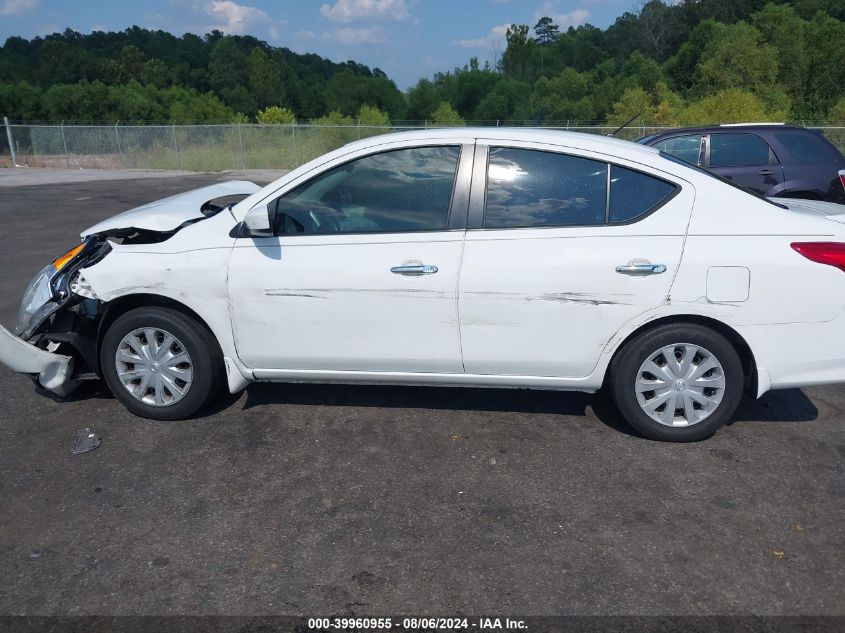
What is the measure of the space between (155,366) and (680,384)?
124 inches

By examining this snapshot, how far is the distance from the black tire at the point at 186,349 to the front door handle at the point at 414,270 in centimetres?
127

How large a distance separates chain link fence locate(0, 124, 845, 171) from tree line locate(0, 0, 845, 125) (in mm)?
4275

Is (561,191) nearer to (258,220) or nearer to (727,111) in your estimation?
(258,220)

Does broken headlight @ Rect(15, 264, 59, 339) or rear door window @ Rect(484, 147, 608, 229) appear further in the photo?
broken headlight @ Rect(15, 264, 59, 339)

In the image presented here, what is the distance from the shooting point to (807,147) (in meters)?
8.57

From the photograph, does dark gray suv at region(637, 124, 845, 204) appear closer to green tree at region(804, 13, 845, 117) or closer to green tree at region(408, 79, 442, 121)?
green tree at region(804, 13, 845, 117)

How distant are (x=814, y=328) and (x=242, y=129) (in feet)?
86.3

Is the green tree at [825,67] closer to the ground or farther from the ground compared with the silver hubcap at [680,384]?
farther from the ground

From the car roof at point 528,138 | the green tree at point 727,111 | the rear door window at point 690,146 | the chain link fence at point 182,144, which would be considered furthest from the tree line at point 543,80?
the car roof at point 528,138

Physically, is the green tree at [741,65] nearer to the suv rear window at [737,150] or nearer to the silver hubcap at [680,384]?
the suv rear window at [737,150]

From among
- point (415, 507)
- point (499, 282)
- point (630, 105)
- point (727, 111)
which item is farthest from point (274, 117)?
point (415, 507)

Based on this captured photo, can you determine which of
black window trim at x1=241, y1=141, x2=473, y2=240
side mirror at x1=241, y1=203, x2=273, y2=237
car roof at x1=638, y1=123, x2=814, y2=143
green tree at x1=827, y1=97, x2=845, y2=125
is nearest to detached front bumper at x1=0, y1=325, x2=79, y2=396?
black window trim at x1=241, y1=141, x2=473, y2=240

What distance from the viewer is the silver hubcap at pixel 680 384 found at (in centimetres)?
412

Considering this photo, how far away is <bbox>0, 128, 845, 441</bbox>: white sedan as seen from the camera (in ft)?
13.1
